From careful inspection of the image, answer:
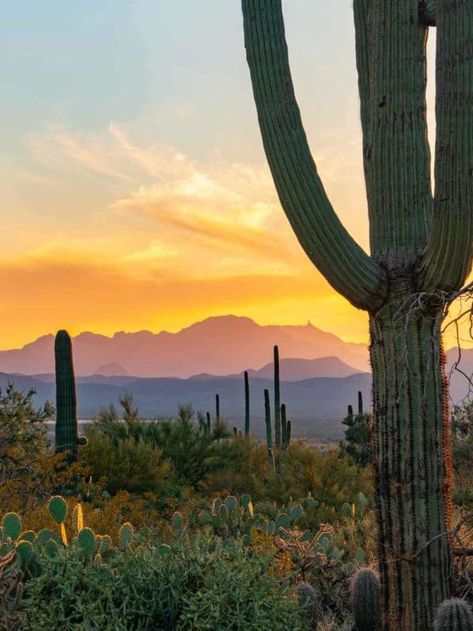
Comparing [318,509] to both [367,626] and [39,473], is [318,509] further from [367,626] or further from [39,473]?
[367,626]

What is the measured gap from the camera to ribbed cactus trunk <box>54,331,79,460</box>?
50.6 ft

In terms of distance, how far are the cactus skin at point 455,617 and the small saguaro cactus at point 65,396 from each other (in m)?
10.3

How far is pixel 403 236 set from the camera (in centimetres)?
648

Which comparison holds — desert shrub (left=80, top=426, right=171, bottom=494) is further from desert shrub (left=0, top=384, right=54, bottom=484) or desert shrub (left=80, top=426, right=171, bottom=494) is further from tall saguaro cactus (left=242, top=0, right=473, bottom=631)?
tall saguaro cactus (left=242, top=0, right=473, bottom=631)

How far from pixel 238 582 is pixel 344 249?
8.16 ft

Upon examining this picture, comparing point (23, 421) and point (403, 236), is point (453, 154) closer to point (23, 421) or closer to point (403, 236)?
point (403, 236)

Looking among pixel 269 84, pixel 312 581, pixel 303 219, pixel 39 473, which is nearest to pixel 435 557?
pixel 312 581

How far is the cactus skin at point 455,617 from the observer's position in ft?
18.6

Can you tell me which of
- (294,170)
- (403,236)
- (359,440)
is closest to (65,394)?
(359,440)

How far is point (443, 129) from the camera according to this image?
6.29m

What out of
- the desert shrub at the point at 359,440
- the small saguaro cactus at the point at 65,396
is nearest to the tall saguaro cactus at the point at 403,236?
the small saguaro cactus at the point at 65,396

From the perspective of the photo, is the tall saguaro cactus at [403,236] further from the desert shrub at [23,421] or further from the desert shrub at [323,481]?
the desert shrub at [23,421]

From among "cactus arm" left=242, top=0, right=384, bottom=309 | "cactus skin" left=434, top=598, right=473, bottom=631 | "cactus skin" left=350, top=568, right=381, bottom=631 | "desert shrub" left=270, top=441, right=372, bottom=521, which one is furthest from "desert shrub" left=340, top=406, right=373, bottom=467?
"cactus skin" left=434, top=598, right=473, bottom=631

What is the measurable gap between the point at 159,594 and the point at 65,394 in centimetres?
1093
